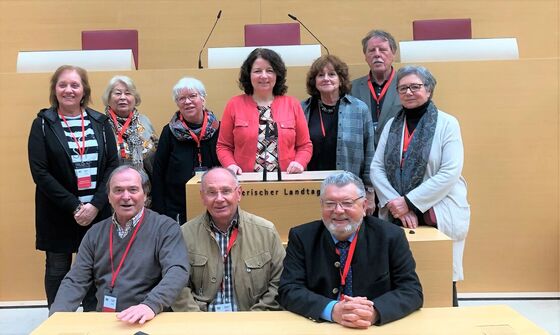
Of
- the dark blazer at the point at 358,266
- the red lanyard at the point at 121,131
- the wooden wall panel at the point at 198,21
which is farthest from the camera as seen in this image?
the wooden wall panel at the point at 198,21

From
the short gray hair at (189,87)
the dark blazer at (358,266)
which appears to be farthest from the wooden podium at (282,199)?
the short gray hair at (189,87)

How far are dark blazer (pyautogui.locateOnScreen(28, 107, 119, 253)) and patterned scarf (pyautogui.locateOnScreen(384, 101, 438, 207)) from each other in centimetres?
150

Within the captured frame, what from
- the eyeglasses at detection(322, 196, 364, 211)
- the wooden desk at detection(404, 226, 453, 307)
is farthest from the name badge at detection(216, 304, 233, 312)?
the wooden desk at detection(404, 226, 453, 307)

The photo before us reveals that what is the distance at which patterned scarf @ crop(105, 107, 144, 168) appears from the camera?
3062 millimetres

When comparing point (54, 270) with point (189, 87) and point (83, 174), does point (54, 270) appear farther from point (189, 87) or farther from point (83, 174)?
point (189, 87)

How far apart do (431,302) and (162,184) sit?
158 centimetres

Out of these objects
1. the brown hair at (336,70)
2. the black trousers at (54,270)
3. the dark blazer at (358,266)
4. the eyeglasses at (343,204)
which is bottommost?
the black trousers at (54,270)

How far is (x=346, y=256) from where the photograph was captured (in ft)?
6.33

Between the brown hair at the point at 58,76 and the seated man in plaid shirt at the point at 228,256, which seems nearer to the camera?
the seated man in plaid shirt at the point at 228,256

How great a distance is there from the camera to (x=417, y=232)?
7.90 ft

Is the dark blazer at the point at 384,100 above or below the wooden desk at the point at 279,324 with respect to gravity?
above

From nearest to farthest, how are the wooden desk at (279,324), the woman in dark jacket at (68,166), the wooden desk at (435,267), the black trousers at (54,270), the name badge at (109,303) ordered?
the wooden desk at (279,324), the name badge at (109,303), the wooden desk at (435,267), the woman in dark jacket at (68,166), the black trousers at (54,270)

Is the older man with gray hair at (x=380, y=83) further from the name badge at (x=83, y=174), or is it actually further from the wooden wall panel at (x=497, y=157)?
the name badge at (x=83, y=174)

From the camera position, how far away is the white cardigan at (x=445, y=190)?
2498mm
